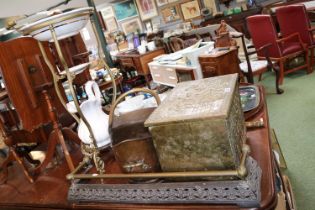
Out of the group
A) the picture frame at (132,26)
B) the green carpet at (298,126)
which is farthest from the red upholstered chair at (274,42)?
the picture frame at (132,26)

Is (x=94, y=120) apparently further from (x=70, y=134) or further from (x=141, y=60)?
(x=141, y=60)

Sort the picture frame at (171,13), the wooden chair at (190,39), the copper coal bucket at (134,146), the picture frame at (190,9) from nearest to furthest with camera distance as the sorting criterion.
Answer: the copper coal bucket at (134,146)
the wooden chair at (190,39)
the picture frame at (190,9)
the picture frame at (171,13)

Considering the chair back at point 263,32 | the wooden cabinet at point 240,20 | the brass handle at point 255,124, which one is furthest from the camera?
the wooden cabinet at point 240,20

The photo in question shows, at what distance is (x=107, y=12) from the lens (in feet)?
27.3

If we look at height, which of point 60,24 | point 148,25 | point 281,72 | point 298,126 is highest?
point 148,25

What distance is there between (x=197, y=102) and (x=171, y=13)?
6.87 meters

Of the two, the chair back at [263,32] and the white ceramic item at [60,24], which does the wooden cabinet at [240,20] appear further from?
the white ceramic item at [60,24]

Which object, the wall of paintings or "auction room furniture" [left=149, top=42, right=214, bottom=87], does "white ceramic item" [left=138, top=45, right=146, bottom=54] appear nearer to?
"auction room furniture" [left=149, top=42, right=214, bottom=87]

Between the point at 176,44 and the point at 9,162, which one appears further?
the point at 176,44

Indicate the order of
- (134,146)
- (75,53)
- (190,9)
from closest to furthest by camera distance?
(134,146), (75,53), (190,9)

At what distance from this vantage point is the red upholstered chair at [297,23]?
13.5ft

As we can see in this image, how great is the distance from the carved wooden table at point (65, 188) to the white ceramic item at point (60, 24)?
2.06 ft

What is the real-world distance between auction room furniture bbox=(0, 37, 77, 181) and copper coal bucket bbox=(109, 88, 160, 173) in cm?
43

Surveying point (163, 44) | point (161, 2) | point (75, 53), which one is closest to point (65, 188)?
point (75, 53)
